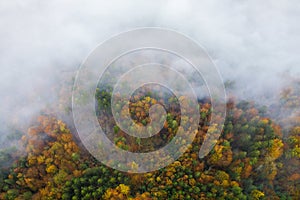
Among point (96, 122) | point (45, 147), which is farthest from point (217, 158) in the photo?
point (45, 147)

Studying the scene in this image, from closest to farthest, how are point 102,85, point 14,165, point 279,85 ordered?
point 14,165
point 102,85
point 279,85

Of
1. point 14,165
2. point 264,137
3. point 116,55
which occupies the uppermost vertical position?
point 116,55

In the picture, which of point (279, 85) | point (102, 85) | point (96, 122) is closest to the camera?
point (96, 122)

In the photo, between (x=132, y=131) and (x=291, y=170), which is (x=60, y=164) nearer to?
(x=132, y=131)

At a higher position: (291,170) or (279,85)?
(279,85)

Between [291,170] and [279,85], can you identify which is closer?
[291,170]

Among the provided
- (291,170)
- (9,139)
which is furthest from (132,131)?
(291,170)
